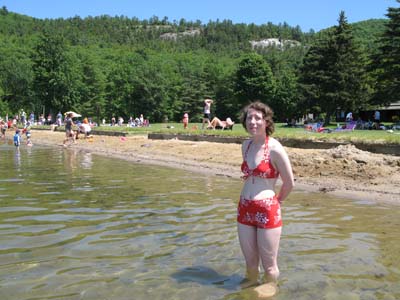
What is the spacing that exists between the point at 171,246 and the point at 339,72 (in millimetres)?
44488

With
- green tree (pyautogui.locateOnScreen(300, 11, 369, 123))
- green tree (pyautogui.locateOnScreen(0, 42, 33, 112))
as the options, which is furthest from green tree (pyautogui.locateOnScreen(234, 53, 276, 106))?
green tree (pyautogui.locateOnScreen(0, 42, 33, 112))

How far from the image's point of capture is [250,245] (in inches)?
189

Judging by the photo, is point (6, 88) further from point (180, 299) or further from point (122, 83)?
point (180, 299)

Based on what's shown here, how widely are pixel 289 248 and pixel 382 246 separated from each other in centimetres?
136

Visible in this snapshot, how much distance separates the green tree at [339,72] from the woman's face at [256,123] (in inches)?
1776

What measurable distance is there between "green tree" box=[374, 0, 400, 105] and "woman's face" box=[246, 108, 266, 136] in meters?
39.8

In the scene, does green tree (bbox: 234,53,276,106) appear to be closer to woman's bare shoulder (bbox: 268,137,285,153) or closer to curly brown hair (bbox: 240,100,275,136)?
curly brown hair (bbox: 240,100,275,136)

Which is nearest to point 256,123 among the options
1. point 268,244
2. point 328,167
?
point 268,244

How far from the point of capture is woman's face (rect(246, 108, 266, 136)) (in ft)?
15.4

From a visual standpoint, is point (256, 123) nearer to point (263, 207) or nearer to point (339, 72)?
point (263, 207)

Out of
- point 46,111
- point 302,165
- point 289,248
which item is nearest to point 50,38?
point 46,111

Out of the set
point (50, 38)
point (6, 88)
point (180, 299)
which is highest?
point (50, 38)

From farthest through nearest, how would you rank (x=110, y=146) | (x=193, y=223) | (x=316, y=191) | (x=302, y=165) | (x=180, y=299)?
1. (x=110, y=146)
2. (x=302, y=165)
3. (x=316, y=191)
4. (x=193, y=223)
5. (x=180, y=299)

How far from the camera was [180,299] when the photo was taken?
4676 millimetres
